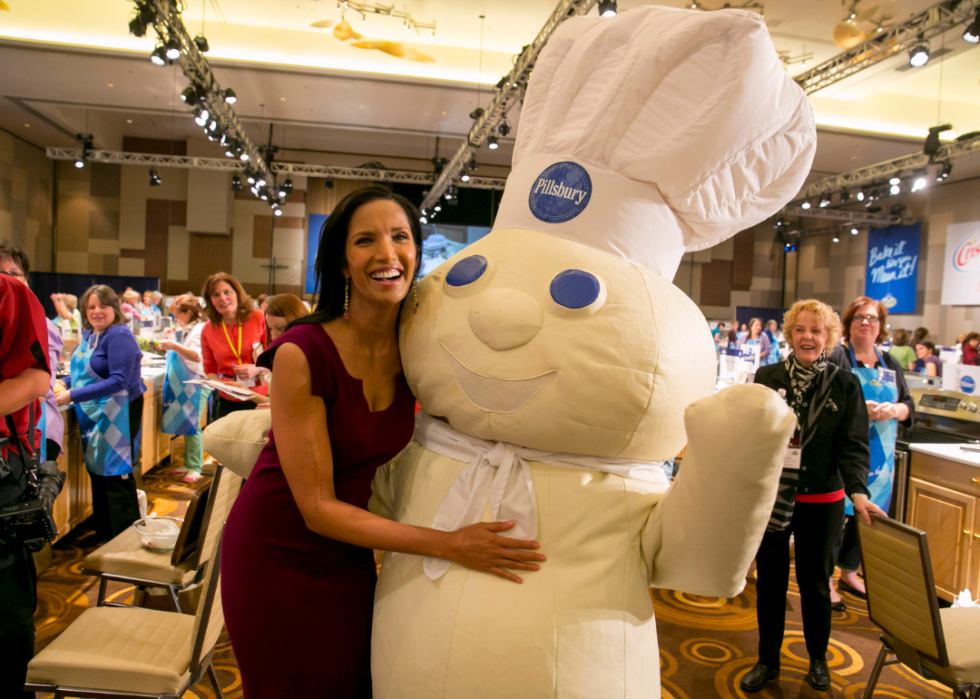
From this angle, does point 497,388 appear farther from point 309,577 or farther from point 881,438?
point 881,438

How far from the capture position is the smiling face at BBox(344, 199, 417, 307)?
1106mm

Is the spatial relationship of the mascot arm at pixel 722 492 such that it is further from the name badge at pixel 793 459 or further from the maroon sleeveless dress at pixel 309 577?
the name badge at pixel 793 459

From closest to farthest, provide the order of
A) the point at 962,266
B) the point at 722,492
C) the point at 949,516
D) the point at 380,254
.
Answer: the point at 722,492, the point at 380,254, the point at 949,516, the point at 962,266

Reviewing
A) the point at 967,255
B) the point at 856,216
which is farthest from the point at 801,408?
the point at 856,216

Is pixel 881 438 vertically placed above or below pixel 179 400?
above

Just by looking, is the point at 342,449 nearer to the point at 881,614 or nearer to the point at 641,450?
the point at 641,450

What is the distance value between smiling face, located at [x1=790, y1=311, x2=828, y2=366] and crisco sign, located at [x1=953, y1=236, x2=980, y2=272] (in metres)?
11.5

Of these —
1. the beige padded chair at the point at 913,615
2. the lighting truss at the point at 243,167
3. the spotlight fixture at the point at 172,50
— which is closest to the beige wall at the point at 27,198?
the lighting truss at the point at 243,167

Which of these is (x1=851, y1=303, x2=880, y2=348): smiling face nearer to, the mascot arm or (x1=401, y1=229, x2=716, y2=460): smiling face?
(x1=401, y1=229, x2=716, y2=460): smiling face

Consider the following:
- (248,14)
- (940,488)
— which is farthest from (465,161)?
(940,488)

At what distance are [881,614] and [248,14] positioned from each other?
28.8ft

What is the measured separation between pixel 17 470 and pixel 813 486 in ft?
7.96

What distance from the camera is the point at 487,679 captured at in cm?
92

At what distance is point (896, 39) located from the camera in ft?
19.4
